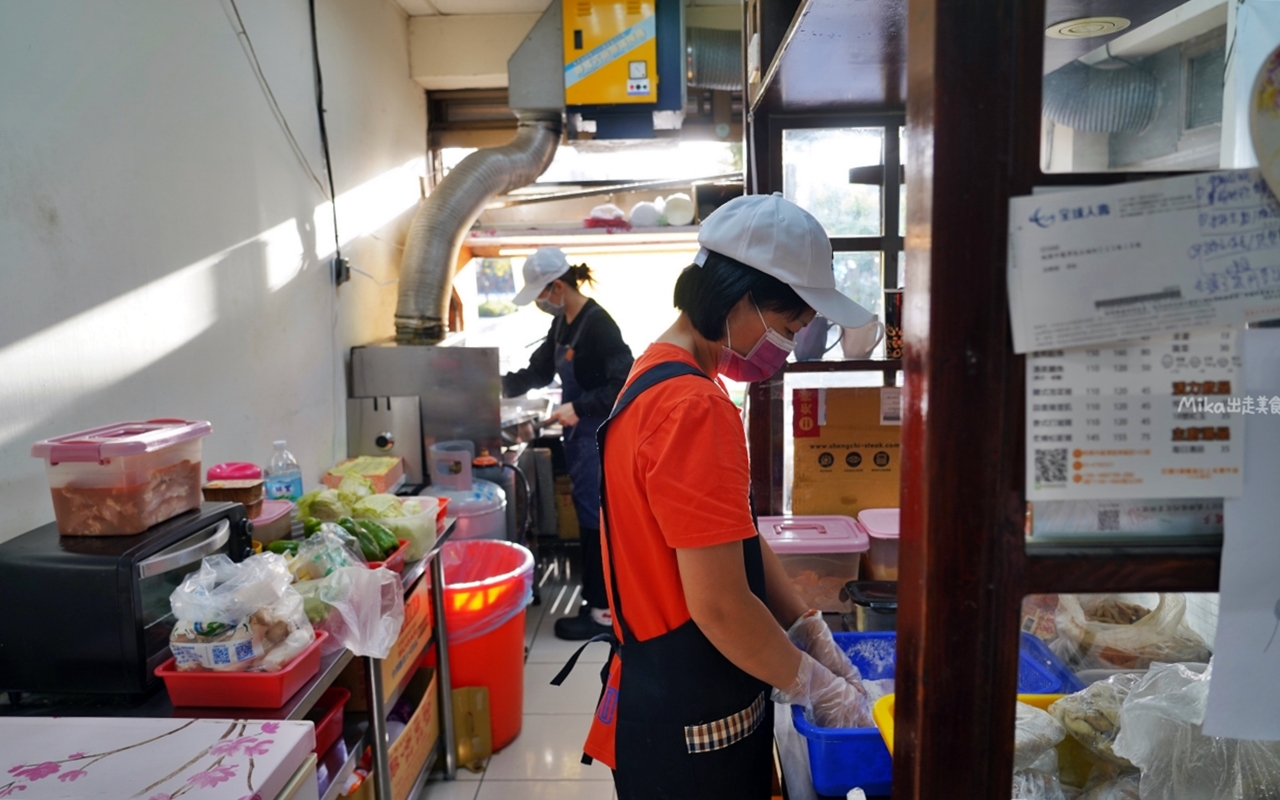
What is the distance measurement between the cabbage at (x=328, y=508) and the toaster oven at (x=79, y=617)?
79cm

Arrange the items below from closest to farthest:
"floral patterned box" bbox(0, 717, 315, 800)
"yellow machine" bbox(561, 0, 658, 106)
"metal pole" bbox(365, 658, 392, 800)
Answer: "floral patterned box" bbox(0, 717, 315, 800), "metal pole" bbox(365, 658, 392, 800), "yellow machine" bbox(561, 0, 658, 106)

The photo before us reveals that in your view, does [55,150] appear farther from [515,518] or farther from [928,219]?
[515,518]

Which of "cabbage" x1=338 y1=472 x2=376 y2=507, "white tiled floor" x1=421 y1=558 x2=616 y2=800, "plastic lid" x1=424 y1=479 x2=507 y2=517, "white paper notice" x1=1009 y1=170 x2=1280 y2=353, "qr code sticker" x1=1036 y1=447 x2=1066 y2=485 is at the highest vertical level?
"white paper notice" x1=1009 y1=170 x2=1280 y2=353

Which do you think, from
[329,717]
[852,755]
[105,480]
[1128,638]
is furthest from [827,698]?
[105,480]

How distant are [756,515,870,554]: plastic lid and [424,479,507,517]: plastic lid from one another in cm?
168

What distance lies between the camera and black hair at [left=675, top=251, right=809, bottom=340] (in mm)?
1349

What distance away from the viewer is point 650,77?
4.12 m

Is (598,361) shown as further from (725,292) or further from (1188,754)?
(1188,754)

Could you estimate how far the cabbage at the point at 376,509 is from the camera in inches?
92.0

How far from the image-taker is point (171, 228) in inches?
87.8

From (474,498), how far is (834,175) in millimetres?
2108

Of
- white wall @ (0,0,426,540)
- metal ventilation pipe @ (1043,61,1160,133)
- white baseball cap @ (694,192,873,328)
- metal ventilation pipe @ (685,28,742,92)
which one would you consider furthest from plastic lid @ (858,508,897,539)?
metal ventilation pipe @ (685,28,742,92)

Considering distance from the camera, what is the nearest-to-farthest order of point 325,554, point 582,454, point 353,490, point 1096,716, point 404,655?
1. point 1096,716
2. point 325,554
3. point 404,655
4. point 353,490
5. point 582,454

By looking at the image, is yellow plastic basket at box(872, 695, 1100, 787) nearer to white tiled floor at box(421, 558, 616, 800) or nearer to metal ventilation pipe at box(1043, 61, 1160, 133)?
metal ventilation pipe at box(1043, 61, 1160, 133)
